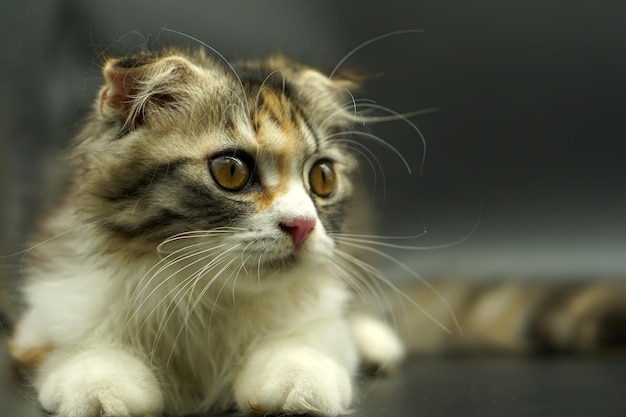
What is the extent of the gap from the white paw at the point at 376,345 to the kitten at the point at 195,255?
0.20m

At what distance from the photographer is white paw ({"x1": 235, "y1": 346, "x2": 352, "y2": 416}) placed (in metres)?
1.09

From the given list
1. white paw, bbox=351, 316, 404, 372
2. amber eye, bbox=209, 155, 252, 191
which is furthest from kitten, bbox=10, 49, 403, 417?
white paw, bbox=351, 316, 404, 372

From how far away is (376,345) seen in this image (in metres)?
1.63

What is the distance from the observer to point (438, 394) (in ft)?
4.28

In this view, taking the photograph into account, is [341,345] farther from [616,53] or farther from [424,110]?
[616,53]

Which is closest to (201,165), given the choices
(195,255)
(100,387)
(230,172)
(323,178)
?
(230,172)

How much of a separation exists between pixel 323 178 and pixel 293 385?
415mm

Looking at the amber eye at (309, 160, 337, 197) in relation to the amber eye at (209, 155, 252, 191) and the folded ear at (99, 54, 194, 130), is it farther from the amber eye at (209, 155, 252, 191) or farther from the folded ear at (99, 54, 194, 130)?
the folded ear at (99, 54, 194, 130)

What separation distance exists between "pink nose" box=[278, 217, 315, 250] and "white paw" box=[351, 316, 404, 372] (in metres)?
0.56

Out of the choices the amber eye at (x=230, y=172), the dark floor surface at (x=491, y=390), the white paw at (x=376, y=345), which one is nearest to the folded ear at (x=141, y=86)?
the amber eye at (x=230, y=172)

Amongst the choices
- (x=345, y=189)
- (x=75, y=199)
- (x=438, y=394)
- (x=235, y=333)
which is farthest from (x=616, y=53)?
(x=75, y=199)

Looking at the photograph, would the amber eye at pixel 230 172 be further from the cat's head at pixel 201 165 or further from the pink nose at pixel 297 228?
the pink nose at pixel 297 228

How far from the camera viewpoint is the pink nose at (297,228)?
1.11m

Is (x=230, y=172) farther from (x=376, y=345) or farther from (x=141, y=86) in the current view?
(x=376, y=345)
